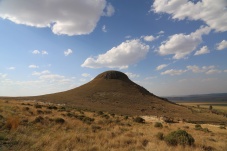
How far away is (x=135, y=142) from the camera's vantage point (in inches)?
554

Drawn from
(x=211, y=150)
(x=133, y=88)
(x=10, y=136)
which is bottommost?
(x=211, y=150)

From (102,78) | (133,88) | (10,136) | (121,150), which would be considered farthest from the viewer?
(102,78)

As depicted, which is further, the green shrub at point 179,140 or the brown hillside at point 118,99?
the brown hillside at point 118,99

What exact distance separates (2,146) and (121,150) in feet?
19.1

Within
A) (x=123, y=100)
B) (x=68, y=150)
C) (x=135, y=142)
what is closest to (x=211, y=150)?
(x=135, y=142)

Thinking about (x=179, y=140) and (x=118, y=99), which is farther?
(x=118, y=99)

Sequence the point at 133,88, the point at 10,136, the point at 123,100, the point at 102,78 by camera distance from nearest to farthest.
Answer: the point at 10,136 → the point at 123,100 → the point at 133,88 → the point at 102,78

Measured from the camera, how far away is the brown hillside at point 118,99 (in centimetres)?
8282

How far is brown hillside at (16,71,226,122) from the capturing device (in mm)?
82819

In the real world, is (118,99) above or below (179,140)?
above

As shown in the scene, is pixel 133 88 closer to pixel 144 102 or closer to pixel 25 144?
pixel 144 102

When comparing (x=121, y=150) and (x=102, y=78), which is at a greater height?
(x=102, y=78)

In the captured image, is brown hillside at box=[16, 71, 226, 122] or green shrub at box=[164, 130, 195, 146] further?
brown hillside at box=[16, 71, 226, 122]

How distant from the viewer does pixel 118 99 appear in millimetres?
100250
